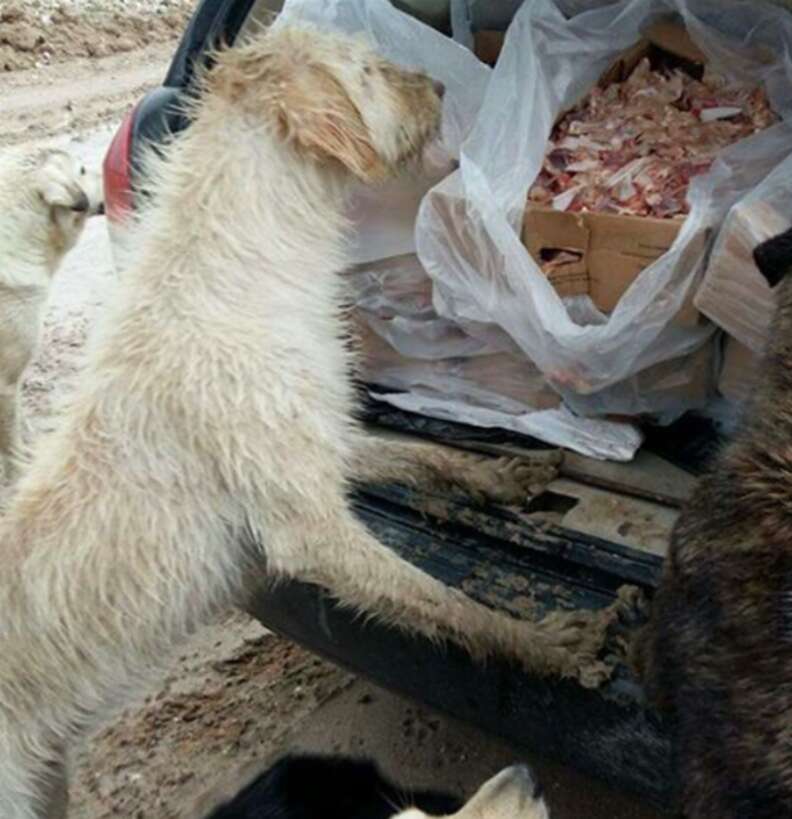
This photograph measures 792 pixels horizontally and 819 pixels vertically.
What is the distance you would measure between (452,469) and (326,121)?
95 cm

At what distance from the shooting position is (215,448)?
312 cm

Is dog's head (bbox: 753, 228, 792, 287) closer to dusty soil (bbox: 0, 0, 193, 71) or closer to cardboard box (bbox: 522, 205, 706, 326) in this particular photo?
cardboard box (bbox: 522, 205, 706, 326)

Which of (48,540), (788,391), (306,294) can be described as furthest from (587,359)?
(48,540)

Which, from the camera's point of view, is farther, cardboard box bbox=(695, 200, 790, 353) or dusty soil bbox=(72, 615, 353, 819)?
dusty soil bbox=(72, 615, 353, 819)

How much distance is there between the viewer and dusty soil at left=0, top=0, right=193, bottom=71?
49.5 feet

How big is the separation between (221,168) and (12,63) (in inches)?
492

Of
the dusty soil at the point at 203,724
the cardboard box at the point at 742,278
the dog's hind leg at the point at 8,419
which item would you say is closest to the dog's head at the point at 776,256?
the cardboard box at the point at 742,278

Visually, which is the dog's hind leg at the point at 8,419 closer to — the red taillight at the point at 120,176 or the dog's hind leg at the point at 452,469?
the red taillight at the point at 120,176

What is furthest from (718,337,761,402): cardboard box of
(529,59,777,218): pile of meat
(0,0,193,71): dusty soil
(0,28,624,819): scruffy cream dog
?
(0,0,193,71): dusty soil

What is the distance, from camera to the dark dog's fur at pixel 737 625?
81.9 inches

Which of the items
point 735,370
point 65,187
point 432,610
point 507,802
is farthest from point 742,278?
point 65,187

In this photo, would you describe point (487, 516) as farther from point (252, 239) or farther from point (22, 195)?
point (22, 195)

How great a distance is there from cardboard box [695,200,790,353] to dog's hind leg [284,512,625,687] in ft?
2.45

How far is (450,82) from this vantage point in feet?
12.1
